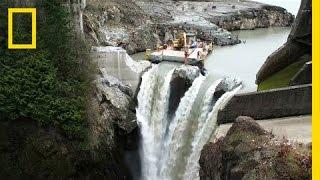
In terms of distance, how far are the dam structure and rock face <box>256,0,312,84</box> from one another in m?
1.53

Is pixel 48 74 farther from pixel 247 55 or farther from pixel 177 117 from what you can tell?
pixel 247 55

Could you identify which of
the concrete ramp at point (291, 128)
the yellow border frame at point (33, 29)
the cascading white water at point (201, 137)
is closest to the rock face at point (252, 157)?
the concrete ramp at point (291, 128)

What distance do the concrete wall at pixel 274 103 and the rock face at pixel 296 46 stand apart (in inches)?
150

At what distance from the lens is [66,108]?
61.8 feet

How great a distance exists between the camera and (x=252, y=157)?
12820 mm

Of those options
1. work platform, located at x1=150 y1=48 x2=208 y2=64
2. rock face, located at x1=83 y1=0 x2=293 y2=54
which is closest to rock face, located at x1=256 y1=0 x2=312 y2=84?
work platform, located at x1=150 y1=48 x2=208 y2=64

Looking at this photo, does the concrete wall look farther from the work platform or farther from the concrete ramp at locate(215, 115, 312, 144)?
the work platform

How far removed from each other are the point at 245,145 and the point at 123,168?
28.6 feet

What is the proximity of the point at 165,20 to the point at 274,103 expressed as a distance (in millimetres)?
18909

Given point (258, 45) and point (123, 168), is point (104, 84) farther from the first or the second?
point (258, 45)

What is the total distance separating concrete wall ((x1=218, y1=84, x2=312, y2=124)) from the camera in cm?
1672

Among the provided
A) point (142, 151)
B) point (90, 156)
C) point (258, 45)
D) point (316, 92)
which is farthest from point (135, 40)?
point (316, 92)

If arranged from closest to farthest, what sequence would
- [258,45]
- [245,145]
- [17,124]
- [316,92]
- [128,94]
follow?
[316,92], [245,145], [17,124], [128,94], [258,45]

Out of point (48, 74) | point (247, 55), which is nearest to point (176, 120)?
point (48, 74)
